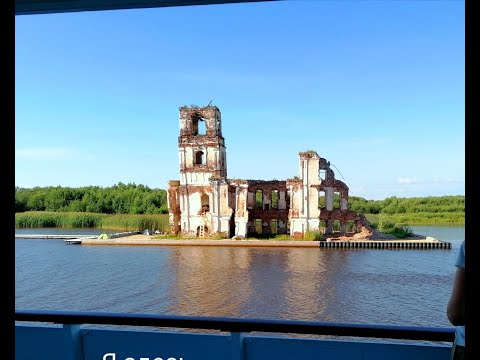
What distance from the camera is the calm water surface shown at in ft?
34.1

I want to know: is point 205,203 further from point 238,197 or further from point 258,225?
point 258,225

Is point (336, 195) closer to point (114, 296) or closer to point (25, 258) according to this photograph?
point (114, 296)

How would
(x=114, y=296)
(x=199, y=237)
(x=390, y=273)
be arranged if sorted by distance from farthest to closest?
(x=199, y=237), (x=390, y=273), (x=114, y=296)

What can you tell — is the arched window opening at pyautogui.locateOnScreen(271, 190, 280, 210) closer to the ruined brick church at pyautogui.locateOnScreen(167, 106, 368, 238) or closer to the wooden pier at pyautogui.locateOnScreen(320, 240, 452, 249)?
the ruined brick church at pyautogui.locateOnScreen(167, 106, 368, 238)

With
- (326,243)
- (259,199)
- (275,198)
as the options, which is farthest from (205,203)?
(326,243)

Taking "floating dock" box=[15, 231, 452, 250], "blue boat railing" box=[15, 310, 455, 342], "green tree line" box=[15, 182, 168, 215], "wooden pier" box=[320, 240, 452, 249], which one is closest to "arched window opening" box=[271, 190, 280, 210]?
"floating dock" box=[15, 231, 452, 250]

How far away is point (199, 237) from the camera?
19859mm

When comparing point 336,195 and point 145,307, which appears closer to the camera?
point 145,307

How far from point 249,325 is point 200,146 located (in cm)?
1926

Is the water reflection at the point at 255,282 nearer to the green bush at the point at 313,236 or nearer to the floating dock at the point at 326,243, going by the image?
the floating dock at the point at 326,243

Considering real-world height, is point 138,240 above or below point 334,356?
below

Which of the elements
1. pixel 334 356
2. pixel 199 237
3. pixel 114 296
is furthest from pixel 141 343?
pixel 199 237
